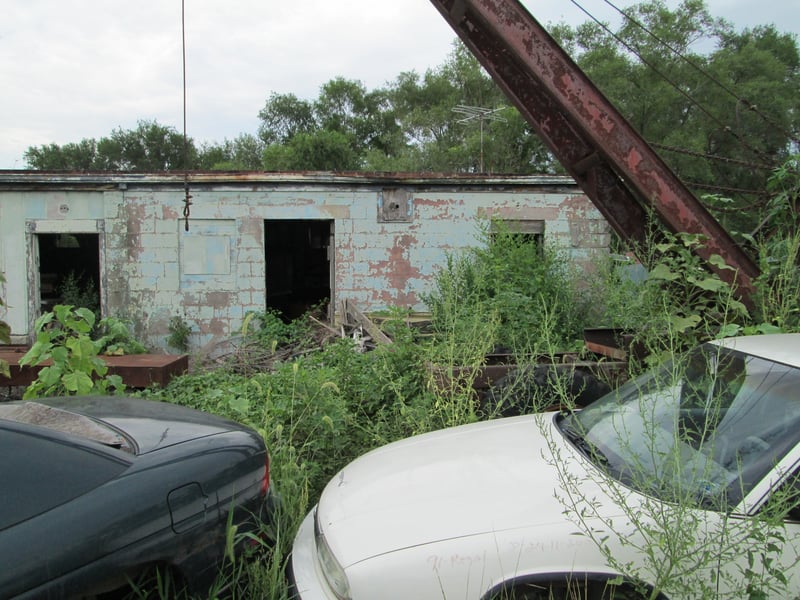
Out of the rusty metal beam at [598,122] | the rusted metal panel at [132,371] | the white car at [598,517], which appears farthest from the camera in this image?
the rusted metal panel at [132,371]

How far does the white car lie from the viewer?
6.11 feet

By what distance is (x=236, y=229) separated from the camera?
10828 mm

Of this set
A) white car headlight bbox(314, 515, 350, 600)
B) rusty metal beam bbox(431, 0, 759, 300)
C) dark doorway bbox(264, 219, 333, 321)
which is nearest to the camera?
white car headlight bbox(314, 515, 350, 600)

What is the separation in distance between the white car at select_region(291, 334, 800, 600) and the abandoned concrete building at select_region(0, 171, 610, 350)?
8.42 m

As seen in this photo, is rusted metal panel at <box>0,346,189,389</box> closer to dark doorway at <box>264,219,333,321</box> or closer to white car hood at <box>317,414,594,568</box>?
white car hood at <box>317,414,594,568</box>

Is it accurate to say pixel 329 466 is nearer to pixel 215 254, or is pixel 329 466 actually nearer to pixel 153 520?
pixel 153 520

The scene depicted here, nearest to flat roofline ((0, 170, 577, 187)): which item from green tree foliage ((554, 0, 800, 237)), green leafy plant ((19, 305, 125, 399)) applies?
green leafy plant ((19, 305, 125, 399))

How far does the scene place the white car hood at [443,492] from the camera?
6.78ft

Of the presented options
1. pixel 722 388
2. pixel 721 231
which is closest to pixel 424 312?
pixel 721 231

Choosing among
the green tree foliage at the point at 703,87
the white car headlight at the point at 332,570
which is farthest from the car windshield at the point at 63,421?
the green tree foliage at the point at 703,87

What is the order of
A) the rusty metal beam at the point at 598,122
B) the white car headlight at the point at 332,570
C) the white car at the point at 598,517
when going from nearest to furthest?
the white car at the point at 598,517 → the white car headlight at the point at 332,570 → the rusty metal beam at the point at 598,122

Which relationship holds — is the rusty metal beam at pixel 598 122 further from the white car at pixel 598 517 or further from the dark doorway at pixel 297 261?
the dark doorway at pixel 297 261

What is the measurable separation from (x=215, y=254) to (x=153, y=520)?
30.5 ft

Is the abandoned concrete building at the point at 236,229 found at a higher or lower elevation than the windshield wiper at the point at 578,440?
higher
